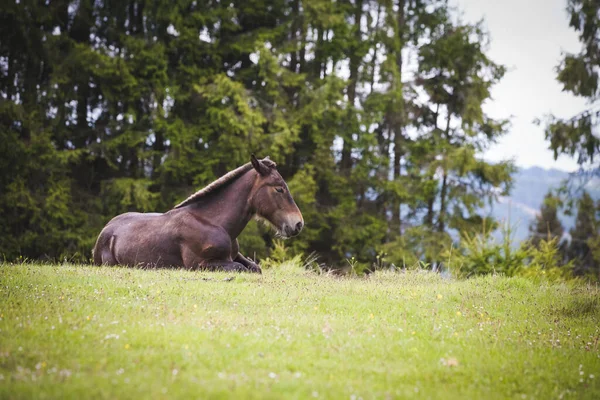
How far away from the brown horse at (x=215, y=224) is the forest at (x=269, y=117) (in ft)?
36.7

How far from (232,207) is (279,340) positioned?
19.6 feet

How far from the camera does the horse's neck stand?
1163cm

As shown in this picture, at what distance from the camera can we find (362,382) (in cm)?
495

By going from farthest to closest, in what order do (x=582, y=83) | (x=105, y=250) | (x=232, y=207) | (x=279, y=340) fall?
(x=582, y=83)
(x=105, y=250)
(x=232, y=207)
(x=279, y=340)

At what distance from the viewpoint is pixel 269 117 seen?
24812 mm

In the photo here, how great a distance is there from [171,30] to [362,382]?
79.2 ft

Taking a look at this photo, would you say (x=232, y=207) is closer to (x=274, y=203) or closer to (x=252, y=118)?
(x=274, y=203)

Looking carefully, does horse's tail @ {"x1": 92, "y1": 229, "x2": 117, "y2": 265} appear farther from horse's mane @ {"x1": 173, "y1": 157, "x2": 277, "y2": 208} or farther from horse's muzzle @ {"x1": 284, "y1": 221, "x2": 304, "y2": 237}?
horse's muzzle @ {"x1": 284, "y1": 221, "x2": 304, "y2": 237}

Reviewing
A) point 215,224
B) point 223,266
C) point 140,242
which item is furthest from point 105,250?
point 223,266

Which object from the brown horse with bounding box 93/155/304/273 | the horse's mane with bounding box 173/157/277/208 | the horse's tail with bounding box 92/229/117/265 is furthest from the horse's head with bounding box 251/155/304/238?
the horse's tail with bounding box 92/229/117/265

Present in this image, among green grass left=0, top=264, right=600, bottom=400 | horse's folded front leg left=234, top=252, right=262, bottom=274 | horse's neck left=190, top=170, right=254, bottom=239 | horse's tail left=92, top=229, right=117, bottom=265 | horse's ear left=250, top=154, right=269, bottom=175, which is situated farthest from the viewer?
horse's tail left=92, top=229, right=117, bottom=265

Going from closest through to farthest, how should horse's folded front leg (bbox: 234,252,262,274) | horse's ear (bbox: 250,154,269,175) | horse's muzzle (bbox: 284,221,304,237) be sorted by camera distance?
horse's muzzle (bbox: 284,221,304,237) → horse's ear (bbox: 250,154,269,175) → horse's folded front leg (bbox: 234,252,262,274)

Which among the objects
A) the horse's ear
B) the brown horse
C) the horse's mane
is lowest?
the brown horse

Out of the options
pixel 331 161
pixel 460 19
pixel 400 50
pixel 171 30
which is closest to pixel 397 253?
pixel 331 161
